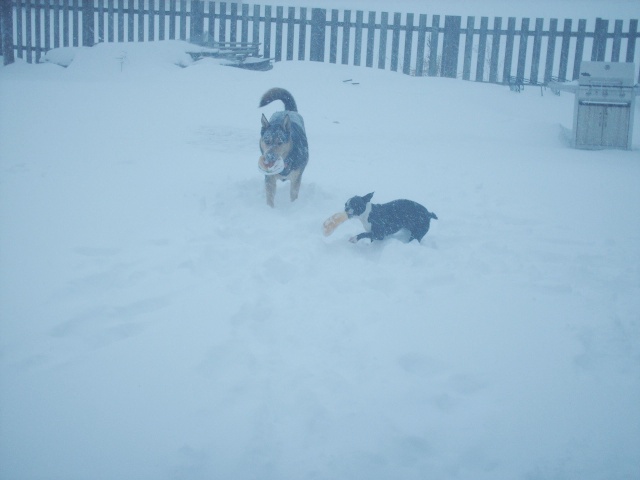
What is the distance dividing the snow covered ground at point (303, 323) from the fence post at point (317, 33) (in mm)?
7169

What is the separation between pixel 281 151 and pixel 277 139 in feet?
0.36

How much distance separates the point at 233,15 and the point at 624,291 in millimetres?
11222

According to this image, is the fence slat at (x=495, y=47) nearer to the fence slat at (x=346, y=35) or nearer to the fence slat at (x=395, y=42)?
the fence slat at (x=395, y=42)

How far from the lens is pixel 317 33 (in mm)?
12234

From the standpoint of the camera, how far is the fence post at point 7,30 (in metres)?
12.5

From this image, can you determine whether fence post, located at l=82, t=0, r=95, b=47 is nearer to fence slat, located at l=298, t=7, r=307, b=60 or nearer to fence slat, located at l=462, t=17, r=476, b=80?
fence slat, located at l=298, t=7, r=307, b=60

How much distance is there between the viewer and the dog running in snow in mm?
4336

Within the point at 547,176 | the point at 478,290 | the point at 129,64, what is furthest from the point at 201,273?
the point at 129,64

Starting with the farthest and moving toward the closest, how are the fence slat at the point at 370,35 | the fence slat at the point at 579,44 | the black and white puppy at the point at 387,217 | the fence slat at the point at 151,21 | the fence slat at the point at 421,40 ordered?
1. the fence slat at the point at 151,21
2. the fence slat at the point at 370,35
3. the fence slat at the point at 421,40
4. the fence slat at the point at 579,44
5. the black and white puppy at the point at 387,217

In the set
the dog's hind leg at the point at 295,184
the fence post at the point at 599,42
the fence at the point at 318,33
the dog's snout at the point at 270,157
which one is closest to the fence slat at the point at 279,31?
the fence at the point at 318,33

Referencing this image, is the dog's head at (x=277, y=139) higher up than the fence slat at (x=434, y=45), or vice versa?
the fence slat at (x=434, y=45)

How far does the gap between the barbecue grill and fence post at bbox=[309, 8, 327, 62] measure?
640 cm

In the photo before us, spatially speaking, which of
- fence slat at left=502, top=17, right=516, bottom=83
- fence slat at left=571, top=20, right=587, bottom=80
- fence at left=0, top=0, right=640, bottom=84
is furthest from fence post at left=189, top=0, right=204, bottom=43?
fence slat at left=571, top=20, right=587, bottom=80

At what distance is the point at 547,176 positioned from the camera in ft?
19.6
